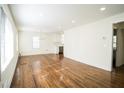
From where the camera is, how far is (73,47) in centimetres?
657

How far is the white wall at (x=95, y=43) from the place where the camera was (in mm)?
3930

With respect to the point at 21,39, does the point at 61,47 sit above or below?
below

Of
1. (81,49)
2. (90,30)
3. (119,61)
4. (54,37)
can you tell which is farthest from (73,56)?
(54,37)

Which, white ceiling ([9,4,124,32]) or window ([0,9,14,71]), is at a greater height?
white ceiling ([9,4,124,32])

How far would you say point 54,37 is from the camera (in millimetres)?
10133

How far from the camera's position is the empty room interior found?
2.72 meters

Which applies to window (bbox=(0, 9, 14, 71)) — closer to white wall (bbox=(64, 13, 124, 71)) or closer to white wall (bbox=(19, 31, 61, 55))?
white wall (bbox=(64, 13, 124, 71))

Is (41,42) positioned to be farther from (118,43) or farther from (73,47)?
(118,43)

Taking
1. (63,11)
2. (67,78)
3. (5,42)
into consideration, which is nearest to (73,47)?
(67,78)

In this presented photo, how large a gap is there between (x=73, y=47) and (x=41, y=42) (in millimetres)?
4141

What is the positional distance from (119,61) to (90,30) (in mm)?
2303

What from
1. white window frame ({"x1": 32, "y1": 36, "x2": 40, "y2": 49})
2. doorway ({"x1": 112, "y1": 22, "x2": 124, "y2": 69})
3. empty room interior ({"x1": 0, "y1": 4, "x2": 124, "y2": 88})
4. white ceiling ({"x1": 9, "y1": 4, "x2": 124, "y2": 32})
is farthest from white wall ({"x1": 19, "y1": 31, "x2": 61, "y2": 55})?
doorway ({"x1": 112, "y1": 22, "x2": 124, "y2": 69})

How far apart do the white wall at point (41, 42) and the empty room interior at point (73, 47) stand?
2.83 meters
